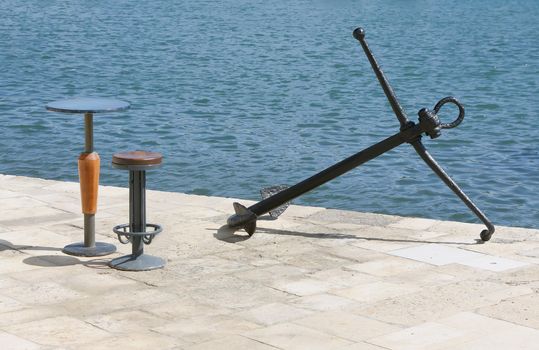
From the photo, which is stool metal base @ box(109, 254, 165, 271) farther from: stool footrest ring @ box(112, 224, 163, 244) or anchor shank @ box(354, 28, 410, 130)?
anchor shank @ box(354, 28, 410, 130)

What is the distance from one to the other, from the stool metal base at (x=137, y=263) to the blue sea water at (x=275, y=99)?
5.89 meters

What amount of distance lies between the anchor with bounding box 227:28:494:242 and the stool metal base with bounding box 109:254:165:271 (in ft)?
2.93

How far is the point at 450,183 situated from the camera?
8.23 m

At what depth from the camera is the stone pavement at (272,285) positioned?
6184 mm

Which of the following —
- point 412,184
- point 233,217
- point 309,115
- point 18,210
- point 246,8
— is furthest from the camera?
point 246,8

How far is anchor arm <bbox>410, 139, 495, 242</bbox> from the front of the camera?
8164mm

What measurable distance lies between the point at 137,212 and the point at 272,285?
1050 millimetres

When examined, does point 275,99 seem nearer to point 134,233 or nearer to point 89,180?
point 89,180

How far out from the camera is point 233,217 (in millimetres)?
8469

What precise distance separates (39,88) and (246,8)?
2646 centimetres

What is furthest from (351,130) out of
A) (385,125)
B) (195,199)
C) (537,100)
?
(195,199)

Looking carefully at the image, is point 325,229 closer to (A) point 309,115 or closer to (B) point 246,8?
(A) point 309,115

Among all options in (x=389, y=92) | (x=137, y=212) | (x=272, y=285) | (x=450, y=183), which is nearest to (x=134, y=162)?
(x=137, y=212)

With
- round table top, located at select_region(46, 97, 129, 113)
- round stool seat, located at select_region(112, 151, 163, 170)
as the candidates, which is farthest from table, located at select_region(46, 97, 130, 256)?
round stool seat, located at select_region(112, 151, 163, 170)
